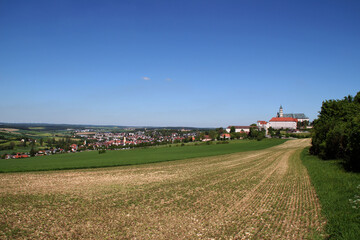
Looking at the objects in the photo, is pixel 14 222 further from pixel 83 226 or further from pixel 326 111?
pixel 326 111

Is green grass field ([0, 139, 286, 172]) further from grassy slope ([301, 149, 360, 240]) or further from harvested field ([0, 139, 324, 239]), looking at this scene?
Answer: grassy slope ([301, 149, 360, 240])

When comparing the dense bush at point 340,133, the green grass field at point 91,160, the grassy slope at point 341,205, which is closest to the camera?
the grassy slope at point 341,205

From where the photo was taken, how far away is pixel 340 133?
94.4 ft

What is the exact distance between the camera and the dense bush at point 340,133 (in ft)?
70.7

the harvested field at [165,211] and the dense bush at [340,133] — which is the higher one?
the dense bush at [340,133]

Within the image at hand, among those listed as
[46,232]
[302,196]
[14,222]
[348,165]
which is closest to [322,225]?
[302,196]

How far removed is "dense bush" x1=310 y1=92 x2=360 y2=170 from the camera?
21.5 m

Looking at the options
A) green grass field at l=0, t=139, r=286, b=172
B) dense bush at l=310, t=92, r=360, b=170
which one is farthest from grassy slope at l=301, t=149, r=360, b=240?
green grass field at l=0, t=139, r=286, b=172

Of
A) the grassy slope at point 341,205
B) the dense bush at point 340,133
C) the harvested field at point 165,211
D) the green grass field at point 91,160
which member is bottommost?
the green grass field at point 91,160

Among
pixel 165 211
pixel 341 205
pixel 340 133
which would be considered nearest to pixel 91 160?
pixel 165 211

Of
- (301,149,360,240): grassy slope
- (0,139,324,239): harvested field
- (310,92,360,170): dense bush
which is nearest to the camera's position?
(301,149,360,240): grassy slope

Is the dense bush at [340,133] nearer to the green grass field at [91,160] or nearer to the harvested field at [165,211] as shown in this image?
the harvested field at [165,211]

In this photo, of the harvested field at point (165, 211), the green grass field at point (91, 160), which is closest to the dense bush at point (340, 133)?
the harvested field at point (165, 211)

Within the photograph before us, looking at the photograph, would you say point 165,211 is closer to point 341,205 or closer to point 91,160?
point 341,205
